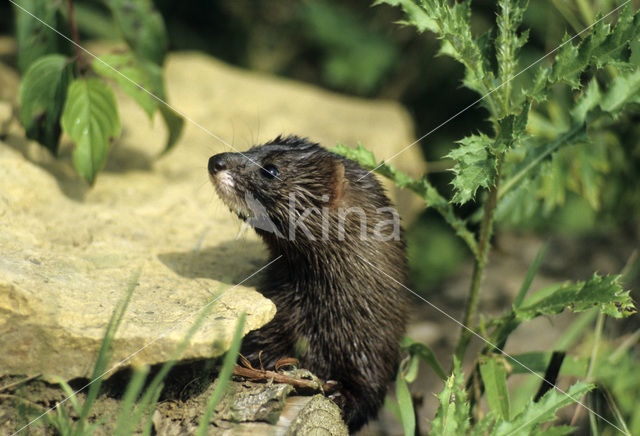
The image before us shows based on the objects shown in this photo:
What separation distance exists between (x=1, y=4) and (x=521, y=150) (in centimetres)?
539

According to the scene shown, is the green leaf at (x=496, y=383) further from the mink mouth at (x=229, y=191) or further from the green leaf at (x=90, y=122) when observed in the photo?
the green leaf at (x=90, y=122)

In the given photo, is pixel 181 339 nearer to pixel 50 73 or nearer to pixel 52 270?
pixel 52 270

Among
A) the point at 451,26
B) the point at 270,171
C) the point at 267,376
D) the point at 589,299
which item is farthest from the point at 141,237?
the point at 589,299

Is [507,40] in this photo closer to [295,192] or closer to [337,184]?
[337,184]

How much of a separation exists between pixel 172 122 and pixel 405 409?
2200mm

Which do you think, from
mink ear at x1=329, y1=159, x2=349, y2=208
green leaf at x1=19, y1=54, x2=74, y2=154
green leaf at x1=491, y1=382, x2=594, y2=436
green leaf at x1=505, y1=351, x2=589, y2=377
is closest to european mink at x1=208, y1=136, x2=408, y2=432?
mink ear at x1=329, y1=159, x2=349, y2=208

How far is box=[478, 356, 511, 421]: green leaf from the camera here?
287 cm

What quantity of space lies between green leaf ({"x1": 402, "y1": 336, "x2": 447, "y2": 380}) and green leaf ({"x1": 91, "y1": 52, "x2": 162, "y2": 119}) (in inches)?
75.8

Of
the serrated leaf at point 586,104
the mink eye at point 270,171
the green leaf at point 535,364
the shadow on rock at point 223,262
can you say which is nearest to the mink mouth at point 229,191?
the mink eye at point 270,171

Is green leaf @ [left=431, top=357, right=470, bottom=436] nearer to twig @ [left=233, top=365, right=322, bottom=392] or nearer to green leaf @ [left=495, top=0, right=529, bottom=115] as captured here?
twig @ [left=233, top=365, right=322, bottom=392]

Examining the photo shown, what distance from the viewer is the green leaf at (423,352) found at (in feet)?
10.4

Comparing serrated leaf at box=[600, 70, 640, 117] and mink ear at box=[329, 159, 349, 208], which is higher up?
serrated leaf at box=[600, 70, 640, 117]

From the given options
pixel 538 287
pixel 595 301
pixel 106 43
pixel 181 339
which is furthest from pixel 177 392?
pixel 106 43

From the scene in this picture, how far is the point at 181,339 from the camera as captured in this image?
7.85 ft
